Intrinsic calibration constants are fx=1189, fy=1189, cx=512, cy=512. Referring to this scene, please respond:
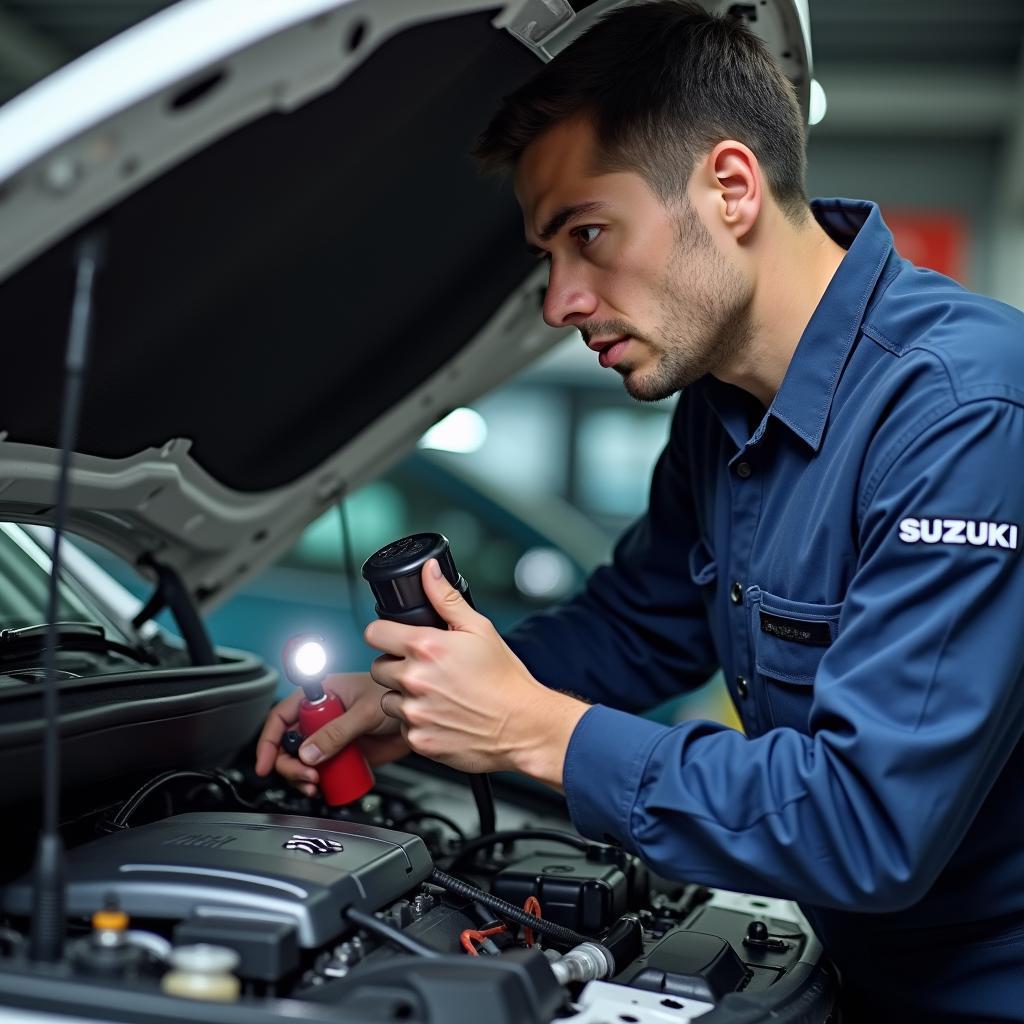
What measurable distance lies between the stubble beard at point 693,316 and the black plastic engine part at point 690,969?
62 cm

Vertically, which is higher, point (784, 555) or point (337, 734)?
point (784, 555)

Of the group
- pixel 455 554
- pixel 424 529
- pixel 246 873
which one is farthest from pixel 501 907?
pixel 424 529

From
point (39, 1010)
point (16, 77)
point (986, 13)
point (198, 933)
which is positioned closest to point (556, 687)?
point (198, 933)

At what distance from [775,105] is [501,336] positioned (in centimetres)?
63

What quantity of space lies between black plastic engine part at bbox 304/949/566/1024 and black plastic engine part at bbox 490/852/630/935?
36 cm

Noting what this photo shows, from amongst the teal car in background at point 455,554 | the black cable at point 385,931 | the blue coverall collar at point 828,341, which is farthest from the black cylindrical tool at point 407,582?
the teal car in background at point 455,554

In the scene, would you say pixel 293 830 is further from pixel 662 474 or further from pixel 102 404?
pixel 662 474

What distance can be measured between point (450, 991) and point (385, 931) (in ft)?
0.51

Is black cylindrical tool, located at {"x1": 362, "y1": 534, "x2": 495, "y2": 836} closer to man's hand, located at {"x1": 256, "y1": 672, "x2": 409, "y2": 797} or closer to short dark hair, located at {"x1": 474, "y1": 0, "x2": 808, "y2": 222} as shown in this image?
man's hand, located at {"x1": 256, "y1": 672, "x2": 409, "y2": 797}

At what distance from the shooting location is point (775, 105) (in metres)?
1.44

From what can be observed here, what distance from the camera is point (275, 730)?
1.51 m

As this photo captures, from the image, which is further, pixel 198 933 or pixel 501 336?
pixel 501 336

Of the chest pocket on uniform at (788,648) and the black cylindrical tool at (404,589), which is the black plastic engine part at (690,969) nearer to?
the chest pocket on uniform at (788,648)

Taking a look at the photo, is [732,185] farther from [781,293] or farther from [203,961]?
[203,961]
